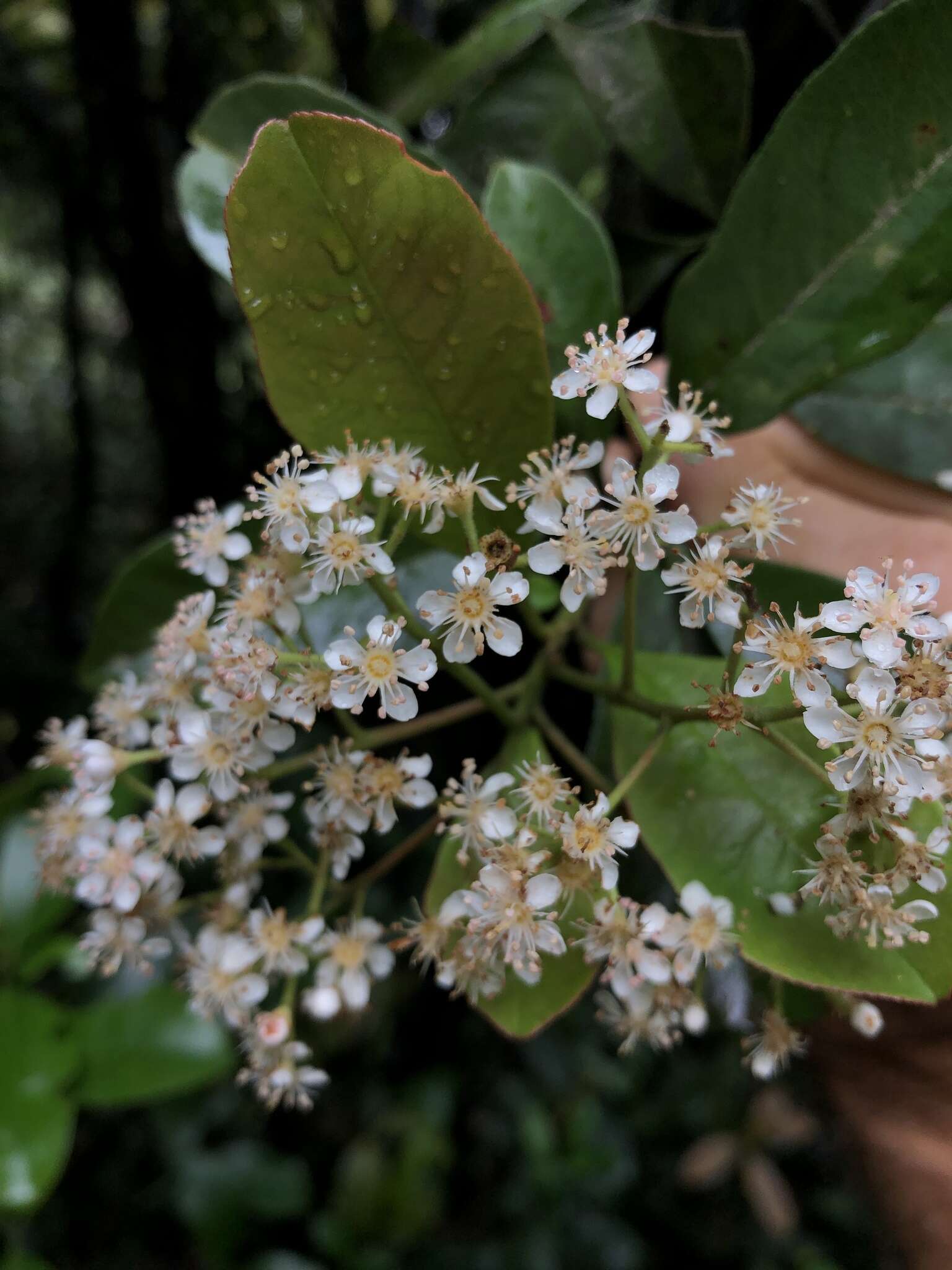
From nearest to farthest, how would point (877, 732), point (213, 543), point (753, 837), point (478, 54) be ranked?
point (877, 732)
point (753, 837)
point (213, 543)
point (478, 54)

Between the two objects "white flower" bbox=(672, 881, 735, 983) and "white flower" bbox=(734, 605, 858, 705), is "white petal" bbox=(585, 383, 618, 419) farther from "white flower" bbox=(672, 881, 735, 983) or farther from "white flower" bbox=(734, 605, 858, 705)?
"white flower" bbox=(672, 881, 735, 983)

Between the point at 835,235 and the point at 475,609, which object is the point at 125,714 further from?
the point at 835,235

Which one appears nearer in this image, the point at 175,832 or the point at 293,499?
the point at 293,499

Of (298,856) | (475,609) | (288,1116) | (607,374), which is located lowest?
(288,1116)

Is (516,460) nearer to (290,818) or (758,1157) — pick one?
(290,818)

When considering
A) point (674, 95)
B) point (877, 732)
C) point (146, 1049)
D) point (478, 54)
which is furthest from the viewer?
point (146, 1049)

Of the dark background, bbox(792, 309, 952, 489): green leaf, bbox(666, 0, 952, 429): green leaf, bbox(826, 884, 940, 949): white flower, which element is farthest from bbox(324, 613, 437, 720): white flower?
the dark background

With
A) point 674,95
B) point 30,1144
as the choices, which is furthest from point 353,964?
point 674,95
